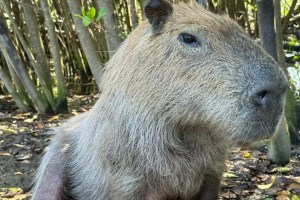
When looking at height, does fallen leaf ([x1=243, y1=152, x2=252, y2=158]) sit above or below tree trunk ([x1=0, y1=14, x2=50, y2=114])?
below

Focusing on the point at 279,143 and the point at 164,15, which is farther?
the point at 279,143

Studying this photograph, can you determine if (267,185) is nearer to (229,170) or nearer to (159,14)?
(229,170)

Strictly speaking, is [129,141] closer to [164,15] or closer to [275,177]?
[164,15]

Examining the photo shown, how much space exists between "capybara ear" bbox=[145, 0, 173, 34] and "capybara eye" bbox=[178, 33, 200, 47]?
0.50ft

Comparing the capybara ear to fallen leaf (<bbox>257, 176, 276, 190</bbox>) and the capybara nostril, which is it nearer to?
the capybara nostril

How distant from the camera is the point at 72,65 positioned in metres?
9.72

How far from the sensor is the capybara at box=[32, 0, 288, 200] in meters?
2.35

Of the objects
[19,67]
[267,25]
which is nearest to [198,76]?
[267,25]

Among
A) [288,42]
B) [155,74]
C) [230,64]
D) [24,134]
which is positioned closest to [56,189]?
[155,74]

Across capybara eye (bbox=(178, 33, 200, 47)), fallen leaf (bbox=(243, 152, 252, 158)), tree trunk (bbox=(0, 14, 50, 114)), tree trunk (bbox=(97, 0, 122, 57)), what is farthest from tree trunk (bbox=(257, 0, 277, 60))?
tree trunk (bbox=(0, 14, 50, 114))

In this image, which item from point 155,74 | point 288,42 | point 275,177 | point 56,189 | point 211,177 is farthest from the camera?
point 288,42

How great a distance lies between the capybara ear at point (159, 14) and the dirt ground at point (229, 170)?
1.28 m

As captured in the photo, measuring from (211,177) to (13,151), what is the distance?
228 cm

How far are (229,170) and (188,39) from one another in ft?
5.29
